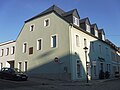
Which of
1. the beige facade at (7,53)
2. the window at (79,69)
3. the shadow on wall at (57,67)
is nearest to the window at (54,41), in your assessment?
the shadow on wall at (57,67)

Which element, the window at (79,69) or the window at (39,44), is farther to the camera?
the window at (39,44)

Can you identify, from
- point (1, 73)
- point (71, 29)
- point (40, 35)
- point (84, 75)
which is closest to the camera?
point (1, 73)

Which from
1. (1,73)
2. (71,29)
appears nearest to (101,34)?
(71,29)

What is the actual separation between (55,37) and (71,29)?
2.85 metres

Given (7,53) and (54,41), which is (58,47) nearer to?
(54,41)

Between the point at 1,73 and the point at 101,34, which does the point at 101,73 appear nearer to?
the point at 101,34

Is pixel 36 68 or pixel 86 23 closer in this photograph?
pixel 36 68

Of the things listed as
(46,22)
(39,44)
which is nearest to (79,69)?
(39,44)

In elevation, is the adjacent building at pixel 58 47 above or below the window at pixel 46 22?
below

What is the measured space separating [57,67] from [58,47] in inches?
109

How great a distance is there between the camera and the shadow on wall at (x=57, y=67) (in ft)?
80.8

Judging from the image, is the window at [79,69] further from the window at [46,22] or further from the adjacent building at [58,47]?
the window at [46,22]

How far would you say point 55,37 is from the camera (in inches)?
1075

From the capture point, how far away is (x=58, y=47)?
2628 cm
